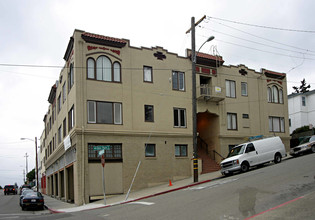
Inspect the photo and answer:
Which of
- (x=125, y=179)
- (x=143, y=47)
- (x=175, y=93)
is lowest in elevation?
(x=125, y=179)

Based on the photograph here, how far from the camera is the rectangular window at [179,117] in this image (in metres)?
27.8

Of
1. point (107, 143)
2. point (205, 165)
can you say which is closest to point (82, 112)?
point (107, 143)

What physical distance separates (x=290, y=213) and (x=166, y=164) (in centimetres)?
1631

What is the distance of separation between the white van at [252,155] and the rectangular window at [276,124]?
8.94 metres

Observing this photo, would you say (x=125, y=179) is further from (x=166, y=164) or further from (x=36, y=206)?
(x=36, y=206)

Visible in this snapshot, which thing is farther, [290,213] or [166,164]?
[166,164]

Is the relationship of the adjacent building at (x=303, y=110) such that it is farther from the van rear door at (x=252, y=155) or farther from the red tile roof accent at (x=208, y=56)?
the van rear door at (x=252, y=155)

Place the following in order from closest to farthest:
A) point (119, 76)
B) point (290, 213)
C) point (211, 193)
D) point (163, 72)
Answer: point (290, 213)
point (211, 193)
point (119, 76)
point (163, 72)

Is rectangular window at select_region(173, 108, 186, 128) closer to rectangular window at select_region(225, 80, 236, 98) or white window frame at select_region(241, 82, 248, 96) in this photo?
rectangular window at select_region(225, 80, 236, 98)

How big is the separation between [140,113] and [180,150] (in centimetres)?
457

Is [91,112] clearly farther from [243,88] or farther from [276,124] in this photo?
[276,124]

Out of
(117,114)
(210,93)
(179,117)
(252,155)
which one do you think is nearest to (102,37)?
(117,114)

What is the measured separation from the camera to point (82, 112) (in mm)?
23297

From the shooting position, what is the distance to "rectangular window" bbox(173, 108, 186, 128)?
27.8 metres
